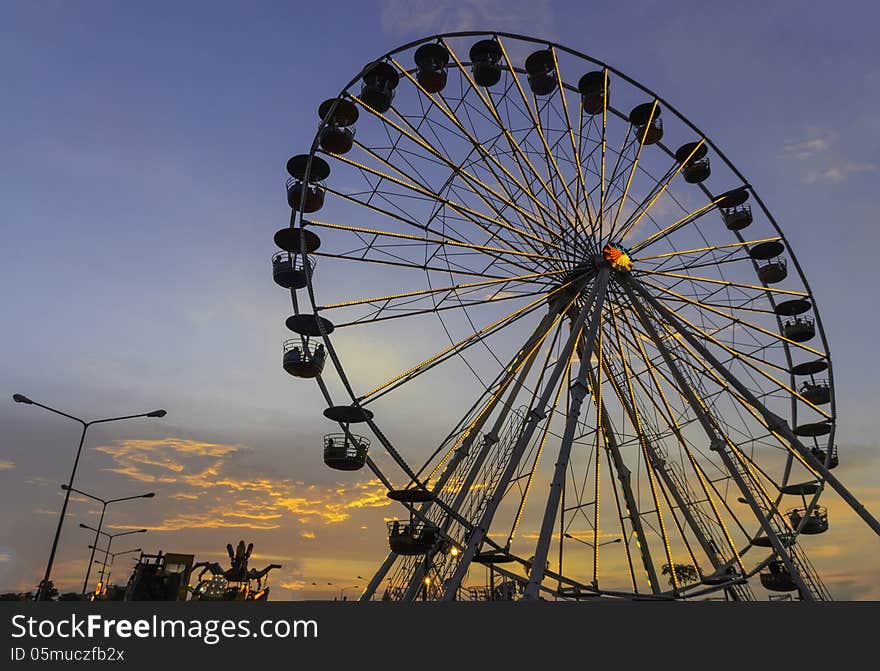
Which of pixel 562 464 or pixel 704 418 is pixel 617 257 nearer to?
pixel 704 418

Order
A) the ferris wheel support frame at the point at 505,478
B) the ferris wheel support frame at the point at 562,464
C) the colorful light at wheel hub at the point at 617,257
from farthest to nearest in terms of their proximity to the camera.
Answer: the colorful light at wheel hub at the point at 617,257
the ferris wheel support frame at the point at 505,478
the ferris wheel support frame at the point at 562,464

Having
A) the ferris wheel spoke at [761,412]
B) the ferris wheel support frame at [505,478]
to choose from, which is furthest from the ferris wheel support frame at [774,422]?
the ferris wheel support frame at [505,478]

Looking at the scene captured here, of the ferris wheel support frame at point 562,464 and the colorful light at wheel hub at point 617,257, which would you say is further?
the colorful light at wheel hub at point 617,257

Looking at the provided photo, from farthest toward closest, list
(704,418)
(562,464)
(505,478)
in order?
(704,418), (505,478), (562,464)

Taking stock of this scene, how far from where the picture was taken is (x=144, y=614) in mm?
7922

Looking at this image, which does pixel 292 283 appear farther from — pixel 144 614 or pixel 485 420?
pixel 144 614

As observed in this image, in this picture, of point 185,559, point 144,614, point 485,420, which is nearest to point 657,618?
point 144,614

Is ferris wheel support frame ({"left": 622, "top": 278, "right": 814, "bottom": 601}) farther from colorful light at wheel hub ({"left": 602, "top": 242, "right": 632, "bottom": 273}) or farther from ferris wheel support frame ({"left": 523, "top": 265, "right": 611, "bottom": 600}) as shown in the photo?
ferris wheel support frame ({"left": 523, "top": 265, "right": 611, "bottom": 600})

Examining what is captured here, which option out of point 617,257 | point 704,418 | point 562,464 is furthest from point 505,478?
point 617,257

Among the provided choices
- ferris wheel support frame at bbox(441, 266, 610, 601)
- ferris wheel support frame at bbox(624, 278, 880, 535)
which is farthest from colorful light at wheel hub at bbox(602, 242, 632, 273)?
ferris wheel support frame at bbox(441, 266, 610, 601)

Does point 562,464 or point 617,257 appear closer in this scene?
point 562,464

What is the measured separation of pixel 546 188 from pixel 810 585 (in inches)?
561

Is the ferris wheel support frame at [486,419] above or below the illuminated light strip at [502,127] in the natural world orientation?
below

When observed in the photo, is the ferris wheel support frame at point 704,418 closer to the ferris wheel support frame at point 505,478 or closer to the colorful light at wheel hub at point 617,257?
the colorful light at wheel hub at point 617,257
